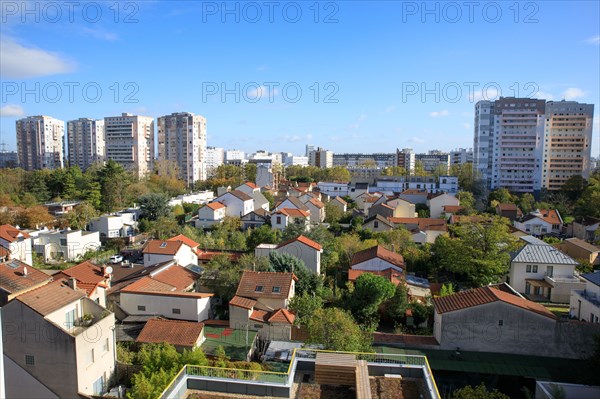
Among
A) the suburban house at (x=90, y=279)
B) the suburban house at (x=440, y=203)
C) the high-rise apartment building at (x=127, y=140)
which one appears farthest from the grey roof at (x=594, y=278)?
the high-rise apartment building at (x=127, y=140)

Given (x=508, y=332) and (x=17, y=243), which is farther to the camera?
(x=17, y=243)

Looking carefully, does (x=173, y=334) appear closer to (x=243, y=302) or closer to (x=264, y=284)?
(x=243, y=302)

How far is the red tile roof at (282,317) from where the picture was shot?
11.6 meters

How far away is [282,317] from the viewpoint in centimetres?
1166

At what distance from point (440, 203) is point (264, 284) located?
76.4 ft

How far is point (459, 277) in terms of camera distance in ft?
59.0

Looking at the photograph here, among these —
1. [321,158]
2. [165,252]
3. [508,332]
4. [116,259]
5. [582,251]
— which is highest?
[321,158]

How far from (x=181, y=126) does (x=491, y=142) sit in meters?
34.7

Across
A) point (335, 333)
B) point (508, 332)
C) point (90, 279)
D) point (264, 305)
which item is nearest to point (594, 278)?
point (508, 332)

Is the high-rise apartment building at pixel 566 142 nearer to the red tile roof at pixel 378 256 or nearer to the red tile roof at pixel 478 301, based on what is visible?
the red tile roof at pixel 378 256

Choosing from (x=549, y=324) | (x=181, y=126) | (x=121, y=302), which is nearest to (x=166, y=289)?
(x=121, y=302)

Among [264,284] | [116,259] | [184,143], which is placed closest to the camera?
[264,284]

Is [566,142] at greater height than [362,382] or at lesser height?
greater

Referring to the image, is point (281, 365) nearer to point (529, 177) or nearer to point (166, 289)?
point (166, 289)
